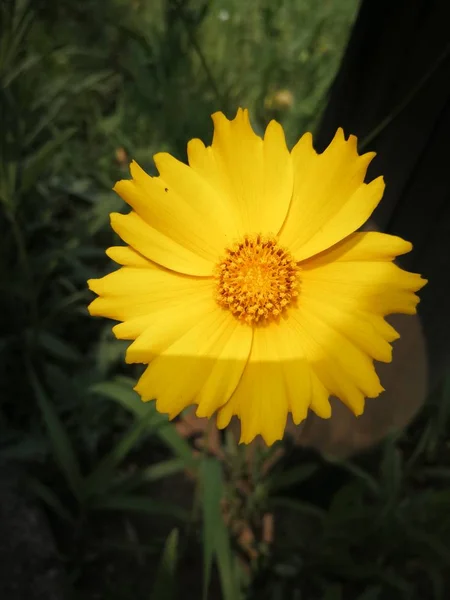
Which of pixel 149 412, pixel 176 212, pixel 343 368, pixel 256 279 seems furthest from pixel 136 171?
pixel 149 412

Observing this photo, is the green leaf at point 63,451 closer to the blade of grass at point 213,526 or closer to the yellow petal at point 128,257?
the blade of grass at point 213,526

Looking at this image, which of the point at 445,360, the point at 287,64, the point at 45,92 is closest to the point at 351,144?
the point at 445,360

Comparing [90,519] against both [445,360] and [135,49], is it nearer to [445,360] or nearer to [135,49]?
[445,360]

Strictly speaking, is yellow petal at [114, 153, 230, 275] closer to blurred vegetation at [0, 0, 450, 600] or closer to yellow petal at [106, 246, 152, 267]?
yellow petal at [106, 246, 152, 267]

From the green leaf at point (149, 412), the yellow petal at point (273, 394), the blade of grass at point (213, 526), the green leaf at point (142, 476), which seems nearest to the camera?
the yellow petal at point (273, 394)

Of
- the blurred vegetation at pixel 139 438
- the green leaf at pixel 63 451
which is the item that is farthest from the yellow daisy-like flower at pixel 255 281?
the green leaf at pixel 63 451

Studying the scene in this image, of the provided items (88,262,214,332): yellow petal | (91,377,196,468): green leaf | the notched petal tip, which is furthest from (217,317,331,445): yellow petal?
(91,377,196,468): green leaf
